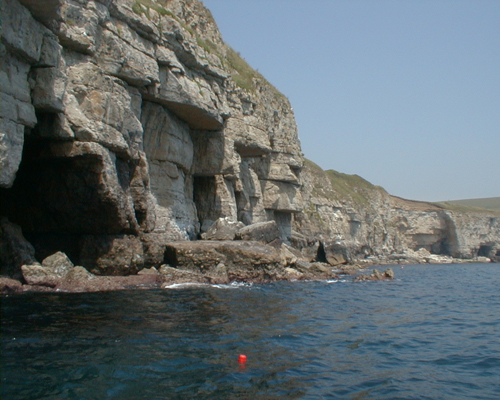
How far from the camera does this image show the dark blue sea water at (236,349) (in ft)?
27.3

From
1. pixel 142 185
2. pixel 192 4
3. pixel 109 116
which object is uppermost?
pixel 192 4

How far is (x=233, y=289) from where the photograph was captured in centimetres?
2231

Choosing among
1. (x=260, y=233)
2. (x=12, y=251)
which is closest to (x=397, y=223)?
(x=260, y=233)

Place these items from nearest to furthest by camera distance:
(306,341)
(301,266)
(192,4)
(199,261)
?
(306,341)
(199,261)
(301,266)
(192,4)

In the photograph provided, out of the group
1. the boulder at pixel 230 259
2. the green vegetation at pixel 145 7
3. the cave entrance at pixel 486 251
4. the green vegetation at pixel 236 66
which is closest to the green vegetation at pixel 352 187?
the cave entrance at pixel 486 251

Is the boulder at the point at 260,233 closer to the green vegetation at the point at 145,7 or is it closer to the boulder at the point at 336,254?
the green vegetation at the point at 145,7

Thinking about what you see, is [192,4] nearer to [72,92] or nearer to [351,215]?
[72,92]

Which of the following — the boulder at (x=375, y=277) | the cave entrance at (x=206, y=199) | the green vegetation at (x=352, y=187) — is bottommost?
the boulder at (x=375, y=277)

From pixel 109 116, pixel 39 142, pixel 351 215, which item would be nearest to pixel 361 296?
pixel 109 116

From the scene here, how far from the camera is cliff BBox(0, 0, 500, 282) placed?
18906mm

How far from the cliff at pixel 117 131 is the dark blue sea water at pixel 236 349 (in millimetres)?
5783

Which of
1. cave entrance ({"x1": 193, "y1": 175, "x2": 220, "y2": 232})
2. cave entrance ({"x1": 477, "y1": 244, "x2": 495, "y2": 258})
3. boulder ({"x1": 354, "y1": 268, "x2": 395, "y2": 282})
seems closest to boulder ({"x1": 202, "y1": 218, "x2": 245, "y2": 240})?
cave entrance ({"x1": 193, "y1": 175, "x2": 220, "y2": 232})

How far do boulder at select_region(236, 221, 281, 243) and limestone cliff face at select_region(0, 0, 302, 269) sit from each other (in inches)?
178

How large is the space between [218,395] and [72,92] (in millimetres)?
17824
